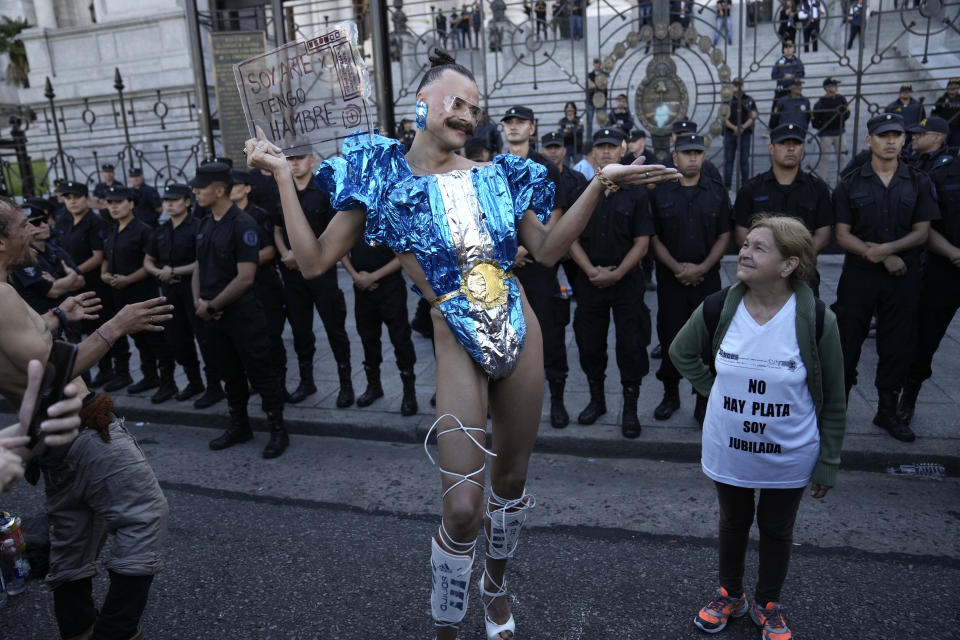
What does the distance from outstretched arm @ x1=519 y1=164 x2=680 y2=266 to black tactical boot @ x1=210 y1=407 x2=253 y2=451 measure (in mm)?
3559

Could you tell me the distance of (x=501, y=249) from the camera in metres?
2.74

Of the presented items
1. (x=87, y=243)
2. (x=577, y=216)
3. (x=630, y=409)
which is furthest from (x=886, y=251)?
(x=87, y=243)

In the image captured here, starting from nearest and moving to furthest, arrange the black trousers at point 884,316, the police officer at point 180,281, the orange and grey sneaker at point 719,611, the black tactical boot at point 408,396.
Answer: the orange and grey sneaker at point 719,611, the black trousers at point 884,316, the black tactical boot at point 408,396, the police officer at point 180,281

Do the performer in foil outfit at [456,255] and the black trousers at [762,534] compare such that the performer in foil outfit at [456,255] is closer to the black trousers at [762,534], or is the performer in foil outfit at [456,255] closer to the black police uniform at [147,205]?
the black trousers at [762,534]

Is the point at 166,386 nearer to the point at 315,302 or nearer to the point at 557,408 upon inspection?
the point at 315,302

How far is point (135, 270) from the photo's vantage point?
6.75 metres

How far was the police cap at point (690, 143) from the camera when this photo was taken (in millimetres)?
5191

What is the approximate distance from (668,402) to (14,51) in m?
21.9

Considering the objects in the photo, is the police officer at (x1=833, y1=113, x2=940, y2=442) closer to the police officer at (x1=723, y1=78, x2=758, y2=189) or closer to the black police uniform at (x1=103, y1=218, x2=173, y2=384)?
the police officer at (x1=723, y1=78, x2=758, y2=189)

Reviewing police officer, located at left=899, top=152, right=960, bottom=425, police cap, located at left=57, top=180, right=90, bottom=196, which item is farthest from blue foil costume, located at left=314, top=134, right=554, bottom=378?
police cap, located at left=57, top=180, right=90, bottom=196

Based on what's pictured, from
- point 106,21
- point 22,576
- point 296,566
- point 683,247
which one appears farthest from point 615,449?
point 106,21

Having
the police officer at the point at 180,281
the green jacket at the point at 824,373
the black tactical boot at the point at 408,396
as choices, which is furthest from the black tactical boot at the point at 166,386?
the green jacket at the point at 824,373

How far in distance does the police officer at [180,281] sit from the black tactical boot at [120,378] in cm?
70

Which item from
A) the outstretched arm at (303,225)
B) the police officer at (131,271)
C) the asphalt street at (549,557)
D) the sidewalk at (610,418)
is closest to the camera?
the outstretched arm at (303,225)
